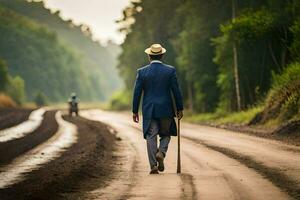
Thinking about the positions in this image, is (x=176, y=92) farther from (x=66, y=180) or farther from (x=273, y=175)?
(x=66, y=180)

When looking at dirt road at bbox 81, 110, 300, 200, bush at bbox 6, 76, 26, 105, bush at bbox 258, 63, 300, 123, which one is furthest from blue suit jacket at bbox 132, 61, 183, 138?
bush at bbox 6, 76, 26, 105

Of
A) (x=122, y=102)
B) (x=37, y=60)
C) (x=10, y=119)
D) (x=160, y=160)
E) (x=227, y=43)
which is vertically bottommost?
(x=160, y=160)

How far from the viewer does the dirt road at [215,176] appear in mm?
9102

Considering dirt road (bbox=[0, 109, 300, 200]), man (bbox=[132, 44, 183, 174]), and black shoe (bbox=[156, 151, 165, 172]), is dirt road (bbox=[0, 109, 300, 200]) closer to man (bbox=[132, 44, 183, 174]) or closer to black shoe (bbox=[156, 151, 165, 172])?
black shoe (bbox=[156, 151, 165, 172])

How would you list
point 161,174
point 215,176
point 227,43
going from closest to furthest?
1. point 215,176
2. point 161,174
3. point 227,43

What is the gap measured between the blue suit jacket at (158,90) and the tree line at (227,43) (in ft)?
67.3

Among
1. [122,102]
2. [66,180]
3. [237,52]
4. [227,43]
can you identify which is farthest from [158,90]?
[122,102]

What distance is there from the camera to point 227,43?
131 feet

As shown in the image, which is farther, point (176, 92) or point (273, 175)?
point (176, 92)

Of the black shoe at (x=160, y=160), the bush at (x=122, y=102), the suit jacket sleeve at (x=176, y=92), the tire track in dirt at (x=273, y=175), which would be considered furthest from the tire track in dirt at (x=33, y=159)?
the bush at (x=122, y=102)

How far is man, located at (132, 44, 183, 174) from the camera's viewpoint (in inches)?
474

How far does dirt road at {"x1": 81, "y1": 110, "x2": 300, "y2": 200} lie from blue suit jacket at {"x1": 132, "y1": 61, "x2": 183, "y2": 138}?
1062 mm

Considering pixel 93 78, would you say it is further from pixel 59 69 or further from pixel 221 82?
pixel 221 82

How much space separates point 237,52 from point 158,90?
1140 inches
